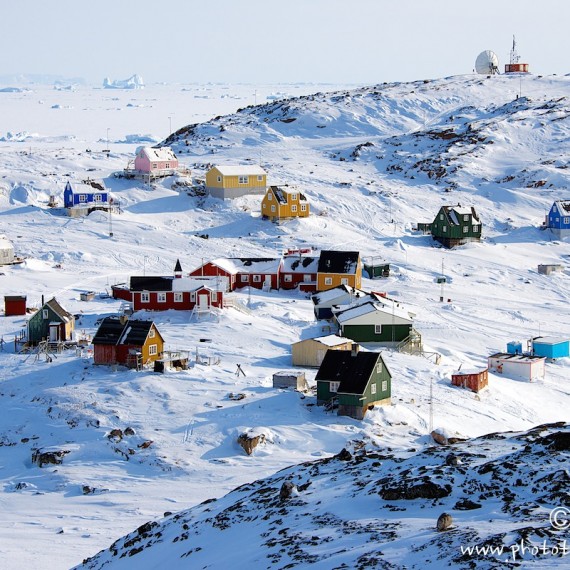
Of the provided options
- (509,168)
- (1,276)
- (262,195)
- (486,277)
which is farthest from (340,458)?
(509,168)

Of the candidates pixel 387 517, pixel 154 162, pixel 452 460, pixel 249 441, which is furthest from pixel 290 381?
pixel 154 162

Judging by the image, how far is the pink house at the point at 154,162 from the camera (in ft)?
284

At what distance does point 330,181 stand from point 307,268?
32.3m

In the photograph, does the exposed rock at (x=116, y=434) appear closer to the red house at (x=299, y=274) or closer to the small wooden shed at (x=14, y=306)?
the small wooden shed at (x=14, y=306)

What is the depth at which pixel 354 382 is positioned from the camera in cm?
3822

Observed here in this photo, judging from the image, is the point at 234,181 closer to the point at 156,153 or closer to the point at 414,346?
the point at 156,153

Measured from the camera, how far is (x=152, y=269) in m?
65.5

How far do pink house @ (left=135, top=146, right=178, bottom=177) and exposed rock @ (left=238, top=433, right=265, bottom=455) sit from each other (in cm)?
5429

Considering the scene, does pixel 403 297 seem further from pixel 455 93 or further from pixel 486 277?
pixel 455 93

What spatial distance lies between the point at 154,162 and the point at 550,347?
46.1m

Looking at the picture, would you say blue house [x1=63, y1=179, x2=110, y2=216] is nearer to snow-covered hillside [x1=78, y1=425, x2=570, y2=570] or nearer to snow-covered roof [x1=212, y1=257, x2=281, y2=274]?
snow-covered roof [x1=212, y1=257, x2=281, y2=274]

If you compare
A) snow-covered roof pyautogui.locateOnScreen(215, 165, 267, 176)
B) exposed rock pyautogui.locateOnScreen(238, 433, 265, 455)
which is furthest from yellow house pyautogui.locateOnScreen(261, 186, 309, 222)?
exposed rock pyautogui.locateOnScreen(238, 433, 265, 455)

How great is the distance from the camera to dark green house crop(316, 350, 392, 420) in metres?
37.8

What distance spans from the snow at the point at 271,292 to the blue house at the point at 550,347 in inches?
22.0
